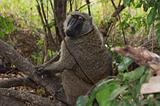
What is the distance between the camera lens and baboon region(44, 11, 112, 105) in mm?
4758

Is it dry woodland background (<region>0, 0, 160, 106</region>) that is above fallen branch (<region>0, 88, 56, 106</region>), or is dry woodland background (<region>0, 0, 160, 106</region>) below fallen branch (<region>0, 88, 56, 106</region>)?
above

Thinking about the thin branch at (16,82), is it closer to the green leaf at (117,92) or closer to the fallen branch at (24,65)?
the fallen branch at (24,65)

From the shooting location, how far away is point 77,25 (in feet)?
16.1

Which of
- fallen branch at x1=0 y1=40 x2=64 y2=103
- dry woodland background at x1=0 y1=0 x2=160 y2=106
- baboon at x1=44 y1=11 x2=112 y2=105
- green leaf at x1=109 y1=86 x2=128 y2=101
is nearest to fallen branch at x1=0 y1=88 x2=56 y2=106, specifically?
dry woodland background at x1=0 y1=0 x2=160 y2=106

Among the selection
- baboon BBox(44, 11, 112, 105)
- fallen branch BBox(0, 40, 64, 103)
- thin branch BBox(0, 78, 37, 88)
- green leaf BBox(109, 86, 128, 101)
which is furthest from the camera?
baboon BBox(44, 11, 112, 105)

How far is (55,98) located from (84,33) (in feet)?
3.61

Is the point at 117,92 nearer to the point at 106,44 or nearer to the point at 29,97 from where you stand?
the point at 29,97

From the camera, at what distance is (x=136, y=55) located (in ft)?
4.19

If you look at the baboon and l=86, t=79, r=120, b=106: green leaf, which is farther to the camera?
the baboon

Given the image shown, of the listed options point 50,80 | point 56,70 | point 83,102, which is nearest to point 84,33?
point 56,70

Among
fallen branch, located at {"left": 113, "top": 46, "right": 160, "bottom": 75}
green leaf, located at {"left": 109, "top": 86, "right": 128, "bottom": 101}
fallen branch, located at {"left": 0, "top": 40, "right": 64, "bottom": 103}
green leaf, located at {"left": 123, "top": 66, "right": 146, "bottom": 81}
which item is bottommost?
fallen branch, located at {"left": 0, "top": 40, "right": 64, "bottom": 103}

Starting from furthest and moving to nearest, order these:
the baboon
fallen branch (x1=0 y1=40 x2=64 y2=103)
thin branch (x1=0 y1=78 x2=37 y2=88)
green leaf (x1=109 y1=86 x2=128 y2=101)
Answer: the baboon
thin branch (x1=0 y1=78 x2=37 y2=88)
fallen branch (x1=0 y1=40 x2=64 y2=103)
green leaf (x1=109 y1=86 x2=128 y2=101)

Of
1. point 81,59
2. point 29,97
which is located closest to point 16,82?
point 29,97

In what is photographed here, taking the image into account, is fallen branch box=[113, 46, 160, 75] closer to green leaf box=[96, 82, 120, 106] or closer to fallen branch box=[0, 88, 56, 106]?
green leaf box=[96, 82, 120, 106]
